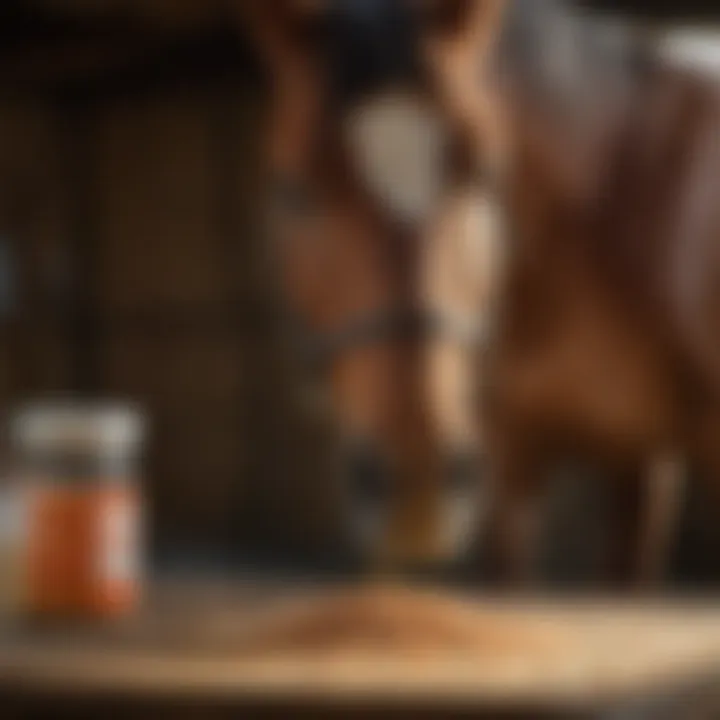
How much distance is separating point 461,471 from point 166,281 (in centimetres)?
90

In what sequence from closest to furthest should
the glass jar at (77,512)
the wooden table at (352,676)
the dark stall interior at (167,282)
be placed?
the wooden table at (352,676) → the glass jar at (77,512) → the dark stall interior at (167,282)

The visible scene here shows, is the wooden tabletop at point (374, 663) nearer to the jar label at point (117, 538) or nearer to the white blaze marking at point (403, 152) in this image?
the jar label at point (117, 538)

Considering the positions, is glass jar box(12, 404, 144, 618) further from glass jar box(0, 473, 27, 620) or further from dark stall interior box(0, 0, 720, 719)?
dark stall interior box(0, 0, 720, 719)

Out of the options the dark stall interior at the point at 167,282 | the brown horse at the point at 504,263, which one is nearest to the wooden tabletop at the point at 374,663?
the brown horse at the point at 504,263

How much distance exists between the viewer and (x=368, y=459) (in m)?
0.73

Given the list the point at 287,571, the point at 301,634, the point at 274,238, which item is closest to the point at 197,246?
the point at 287,571

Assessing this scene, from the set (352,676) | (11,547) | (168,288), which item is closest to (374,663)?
(352,676)

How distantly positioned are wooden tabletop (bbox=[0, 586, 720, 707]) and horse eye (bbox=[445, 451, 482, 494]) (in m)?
0.06

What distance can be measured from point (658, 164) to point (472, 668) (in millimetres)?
420

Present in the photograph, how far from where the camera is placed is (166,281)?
1570 mm

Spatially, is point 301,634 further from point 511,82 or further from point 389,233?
point 511,82

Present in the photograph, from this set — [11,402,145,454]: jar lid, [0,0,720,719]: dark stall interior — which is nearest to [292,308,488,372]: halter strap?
[11,402,145,454]: jar lid

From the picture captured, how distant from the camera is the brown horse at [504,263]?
0.72 m

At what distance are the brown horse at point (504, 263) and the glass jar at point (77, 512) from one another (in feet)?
0.41
